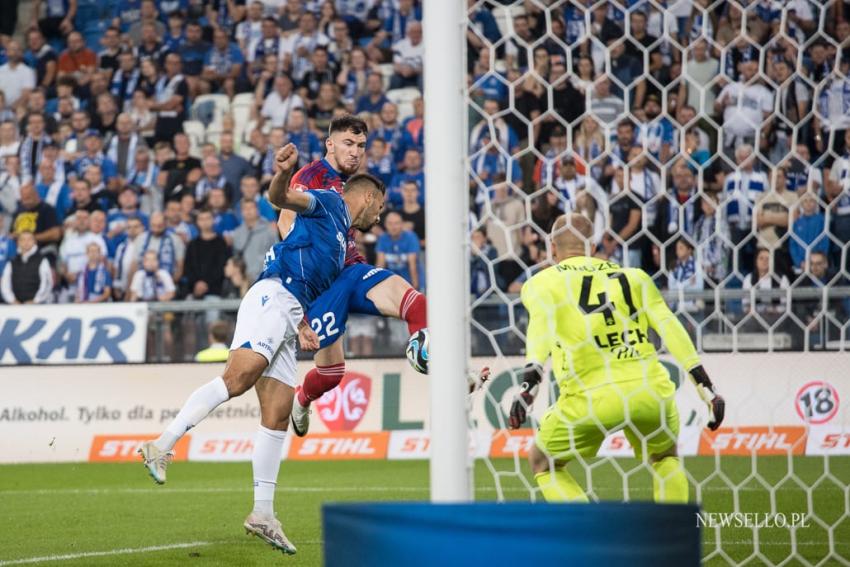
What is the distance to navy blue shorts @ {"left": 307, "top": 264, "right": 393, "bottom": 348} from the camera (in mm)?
6551

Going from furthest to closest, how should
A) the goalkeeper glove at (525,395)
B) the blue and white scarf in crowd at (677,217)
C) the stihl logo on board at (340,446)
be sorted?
the stihl logo on board at (340,446) < the blue and white scarf in crowd at (677,217) < the goalkeeper glove at (525,395)

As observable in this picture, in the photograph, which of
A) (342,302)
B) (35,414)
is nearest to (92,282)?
(35,414)

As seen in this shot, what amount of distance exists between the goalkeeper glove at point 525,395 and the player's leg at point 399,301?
4.60ft

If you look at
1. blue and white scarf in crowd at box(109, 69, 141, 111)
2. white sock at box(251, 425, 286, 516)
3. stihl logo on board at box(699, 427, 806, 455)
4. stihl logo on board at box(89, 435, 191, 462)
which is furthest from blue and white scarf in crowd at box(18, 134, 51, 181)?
white sock at box(251, 425, 286, 516)

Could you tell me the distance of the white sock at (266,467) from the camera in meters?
Answer: 5.87

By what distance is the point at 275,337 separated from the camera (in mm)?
5945

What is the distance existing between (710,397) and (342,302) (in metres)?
2.14

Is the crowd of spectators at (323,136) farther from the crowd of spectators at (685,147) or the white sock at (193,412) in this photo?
the white sock at (193,412)

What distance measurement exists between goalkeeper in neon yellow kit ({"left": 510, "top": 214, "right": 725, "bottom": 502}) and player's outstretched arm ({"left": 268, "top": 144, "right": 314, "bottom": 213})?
1124 mm

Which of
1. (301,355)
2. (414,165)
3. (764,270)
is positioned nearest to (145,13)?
(414,165)

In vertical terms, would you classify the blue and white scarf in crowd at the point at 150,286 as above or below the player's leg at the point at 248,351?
above

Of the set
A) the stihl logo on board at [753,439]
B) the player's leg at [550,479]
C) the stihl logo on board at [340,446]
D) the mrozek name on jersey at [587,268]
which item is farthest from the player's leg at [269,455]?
the stihl logo on board at [340,446]

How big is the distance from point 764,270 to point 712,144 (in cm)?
80

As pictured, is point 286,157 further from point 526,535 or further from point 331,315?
point 526,535
